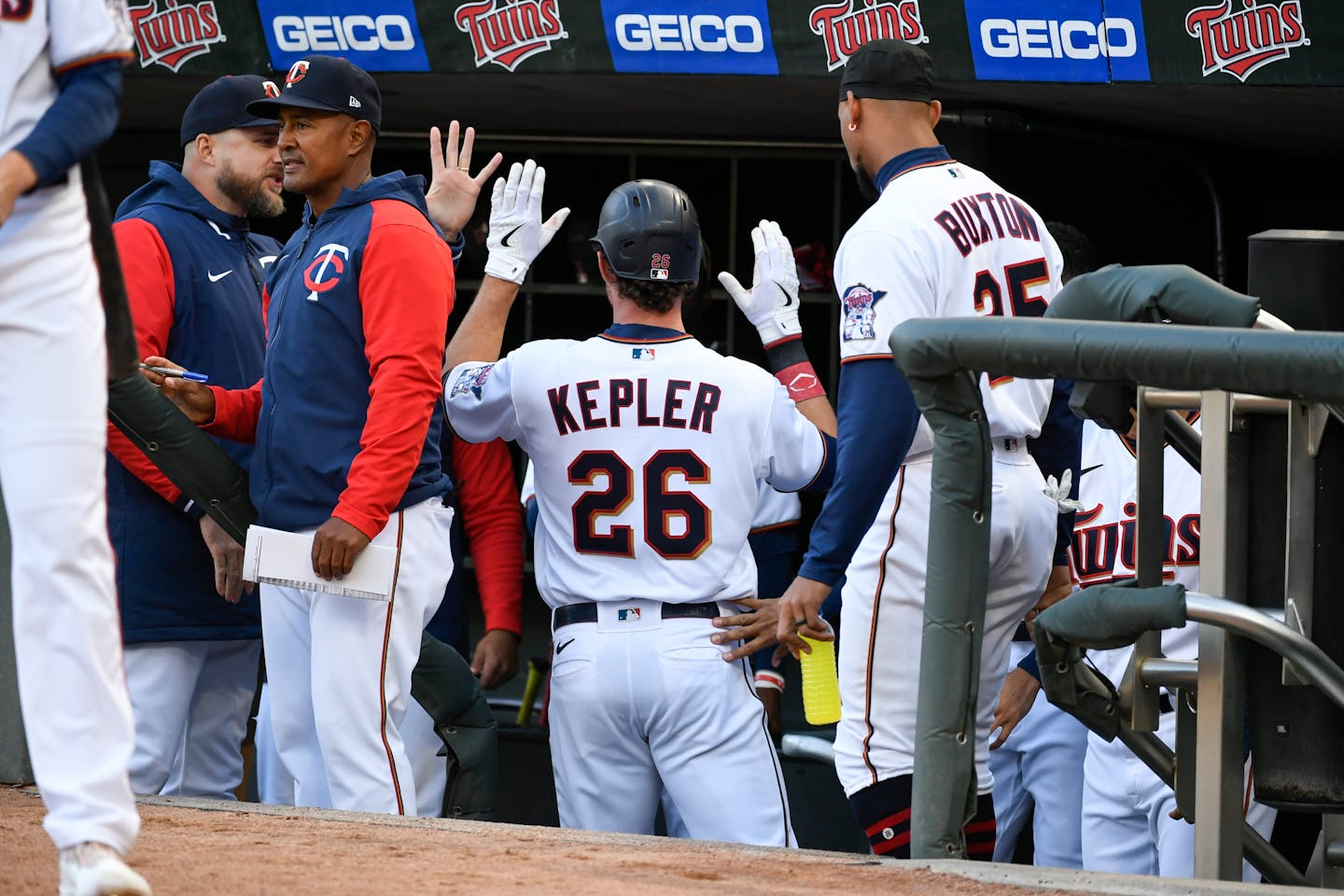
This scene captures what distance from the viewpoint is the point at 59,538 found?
2.04 m

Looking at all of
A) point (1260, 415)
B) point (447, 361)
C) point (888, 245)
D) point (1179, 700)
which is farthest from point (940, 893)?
point (447, 361)

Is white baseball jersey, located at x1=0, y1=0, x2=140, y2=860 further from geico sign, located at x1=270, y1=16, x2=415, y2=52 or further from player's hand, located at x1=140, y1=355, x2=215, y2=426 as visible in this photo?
geico sign, located at x1=270, y1=16, x2=415, y2=52

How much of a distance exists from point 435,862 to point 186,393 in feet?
4.76

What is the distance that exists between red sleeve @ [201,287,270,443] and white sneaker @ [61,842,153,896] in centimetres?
167

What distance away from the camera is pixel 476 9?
196 inches

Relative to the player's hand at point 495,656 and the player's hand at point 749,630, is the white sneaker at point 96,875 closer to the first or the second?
the player's hand at point 749,630

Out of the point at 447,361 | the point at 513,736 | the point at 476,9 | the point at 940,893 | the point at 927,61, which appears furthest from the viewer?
the point at 513,736

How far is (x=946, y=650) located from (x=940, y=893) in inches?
12.6

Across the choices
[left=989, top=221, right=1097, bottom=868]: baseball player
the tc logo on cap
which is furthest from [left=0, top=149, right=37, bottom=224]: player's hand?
[left=989, top=221, right=1097, bottom=868]: baseball player

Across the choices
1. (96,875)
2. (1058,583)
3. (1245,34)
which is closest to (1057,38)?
(1245,34)

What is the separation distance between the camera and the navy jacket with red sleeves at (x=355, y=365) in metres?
3.30

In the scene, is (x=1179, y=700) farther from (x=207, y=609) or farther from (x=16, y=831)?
(x=207, y=609)

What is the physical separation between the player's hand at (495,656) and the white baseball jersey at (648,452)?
0.61m

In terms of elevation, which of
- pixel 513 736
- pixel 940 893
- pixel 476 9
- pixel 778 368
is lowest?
pixel 513 736
